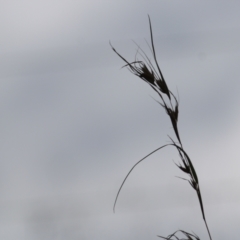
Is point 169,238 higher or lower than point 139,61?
lower

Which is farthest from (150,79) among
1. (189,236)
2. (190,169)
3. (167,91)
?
(189,236)

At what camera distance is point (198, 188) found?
72cm

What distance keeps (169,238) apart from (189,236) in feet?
0.16

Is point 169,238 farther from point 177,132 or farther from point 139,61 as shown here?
point 139,61

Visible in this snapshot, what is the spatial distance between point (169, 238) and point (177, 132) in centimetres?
23

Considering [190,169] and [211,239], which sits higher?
[190,169]

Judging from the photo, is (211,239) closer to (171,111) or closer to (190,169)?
(190,169)

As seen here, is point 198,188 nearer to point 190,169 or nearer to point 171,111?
point 190,169

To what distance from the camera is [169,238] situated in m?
0.77

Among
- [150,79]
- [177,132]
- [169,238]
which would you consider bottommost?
[169,238]

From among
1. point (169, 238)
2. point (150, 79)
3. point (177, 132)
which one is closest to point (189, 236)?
point (169, 238)

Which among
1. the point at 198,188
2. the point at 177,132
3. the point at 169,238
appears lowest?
the point at 169,238

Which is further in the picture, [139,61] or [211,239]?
[139,61]

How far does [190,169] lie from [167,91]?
0.55 ft
